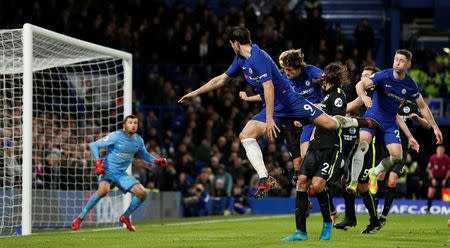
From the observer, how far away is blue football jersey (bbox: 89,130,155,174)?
505 inches

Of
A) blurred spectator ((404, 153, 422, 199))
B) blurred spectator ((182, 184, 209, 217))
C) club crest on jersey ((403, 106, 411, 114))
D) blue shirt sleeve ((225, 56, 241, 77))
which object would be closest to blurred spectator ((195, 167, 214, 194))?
blurred spectator ((182, 184, 209, 217))

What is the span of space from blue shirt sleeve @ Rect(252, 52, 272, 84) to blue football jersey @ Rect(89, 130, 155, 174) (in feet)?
14.7

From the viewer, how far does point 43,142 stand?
15.6 metres

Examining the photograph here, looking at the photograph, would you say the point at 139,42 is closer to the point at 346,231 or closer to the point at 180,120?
the point at 180,120

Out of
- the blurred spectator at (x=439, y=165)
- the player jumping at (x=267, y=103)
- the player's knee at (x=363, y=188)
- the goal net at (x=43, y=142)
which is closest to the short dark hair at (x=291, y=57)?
the player jumping at (x=267, y=103)

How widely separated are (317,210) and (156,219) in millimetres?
4676

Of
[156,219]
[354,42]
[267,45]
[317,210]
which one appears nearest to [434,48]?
[354,42]

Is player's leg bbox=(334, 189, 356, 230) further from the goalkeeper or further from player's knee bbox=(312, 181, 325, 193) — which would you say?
the goalkeeper

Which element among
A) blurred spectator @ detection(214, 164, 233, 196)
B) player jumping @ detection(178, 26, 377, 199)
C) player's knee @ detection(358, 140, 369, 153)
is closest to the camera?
player jumping @ detection(178, 26, 377, 199)

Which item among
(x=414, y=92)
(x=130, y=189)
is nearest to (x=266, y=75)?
(x=414, y=92)

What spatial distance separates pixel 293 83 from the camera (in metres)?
11.0

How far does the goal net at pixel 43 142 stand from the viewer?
39.0 ft

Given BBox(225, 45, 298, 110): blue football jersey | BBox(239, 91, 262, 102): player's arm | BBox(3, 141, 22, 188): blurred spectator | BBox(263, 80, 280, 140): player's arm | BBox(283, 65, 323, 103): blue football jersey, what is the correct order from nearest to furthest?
BBox(263, 80, 280, 140): player's arm, BBox(225, 45, 298, 110): blue football jersey, BBox(239, 91, 262, 102): player's arm, BBox(283, 65, 323, 103): blue football jersey, BBox(3, 141, 22, 188): blurred spectator

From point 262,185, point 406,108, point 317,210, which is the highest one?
point 406,108
